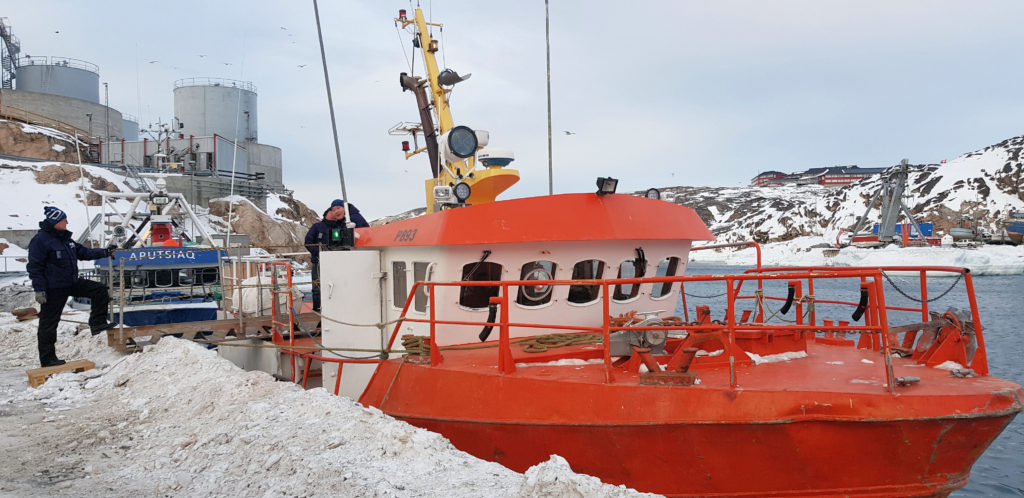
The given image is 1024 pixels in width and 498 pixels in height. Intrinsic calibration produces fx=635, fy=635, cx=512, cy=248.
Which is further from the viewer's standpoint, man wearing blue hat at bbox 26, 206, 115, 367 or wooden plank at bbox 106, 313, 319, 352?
wooden plank at bbox 106, 313, 319, 352

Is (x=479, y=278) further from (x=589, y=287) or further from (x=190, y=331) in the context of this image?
(x=190, y=331)

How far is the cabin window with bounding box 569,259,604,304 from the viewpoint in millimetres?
6141

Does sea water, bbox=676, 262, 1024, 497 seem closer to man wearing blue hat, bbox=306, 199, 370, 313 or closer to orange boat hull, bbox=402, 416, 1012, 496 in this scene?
orange boat hull, bbox=402, 416, 1012, 496

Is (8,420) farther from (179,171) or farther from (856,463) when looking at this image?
(179,171)

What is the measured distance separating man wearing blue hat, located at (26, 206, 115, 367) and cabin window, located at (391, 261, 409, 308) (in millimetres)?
3356

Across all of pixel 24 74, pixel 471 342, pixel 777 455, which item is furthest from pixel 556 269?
pixel 24 74

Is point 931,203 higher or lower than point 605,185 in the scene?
higher

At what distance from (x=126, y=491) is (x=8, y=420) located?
258 centimetres

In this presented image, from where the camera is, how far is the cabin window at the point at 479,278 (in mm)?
5969

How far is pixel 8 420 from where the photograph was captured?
5359 millimetres

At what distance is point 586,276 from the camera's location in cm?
621

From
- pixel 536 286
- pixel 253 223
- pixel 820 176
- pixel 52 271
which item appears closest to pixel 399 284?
pixel 536 286

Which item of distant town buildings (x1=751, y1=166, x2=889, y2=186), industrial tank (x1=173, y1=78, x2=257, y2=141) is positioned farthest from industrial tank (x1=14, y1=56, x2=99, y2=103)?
distant town buildings (x1=751, y1=166, x2=889, y2=186)

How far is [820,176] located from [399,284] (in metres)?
134
